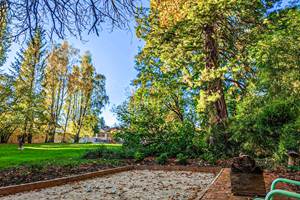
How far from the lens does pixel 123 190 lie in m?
6.30

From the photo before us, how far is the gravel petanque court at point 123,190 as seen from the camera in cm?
549

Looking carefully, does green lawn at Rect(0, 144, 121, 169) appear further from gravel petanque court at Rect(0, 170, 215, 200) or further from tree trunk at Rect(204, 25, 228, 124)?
tree trunk at Rect(204, 25, 228, 124)

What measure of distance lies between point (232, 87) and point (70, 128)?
28.3 metres

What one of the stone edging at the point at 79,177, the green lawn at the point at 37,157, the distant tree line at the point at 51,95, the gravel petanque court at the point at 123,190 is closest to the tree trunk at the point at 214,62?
the stone edging at the point at 79,177

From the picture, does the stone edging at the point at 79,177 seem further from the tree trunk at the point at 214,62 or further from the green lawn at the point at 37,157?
the tree trunk at the point at 214,62

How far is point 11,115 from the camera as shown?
1638cm

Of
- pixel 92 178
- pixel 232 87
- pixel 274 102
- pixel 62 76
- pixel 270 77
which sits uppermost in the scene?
pixel 62 76

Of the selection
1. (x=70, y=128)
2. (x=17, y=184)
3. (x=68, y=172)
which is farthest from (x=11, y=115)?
(x=70, y=128)

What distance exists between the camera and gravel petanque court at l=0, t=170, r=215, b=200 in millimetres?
5486

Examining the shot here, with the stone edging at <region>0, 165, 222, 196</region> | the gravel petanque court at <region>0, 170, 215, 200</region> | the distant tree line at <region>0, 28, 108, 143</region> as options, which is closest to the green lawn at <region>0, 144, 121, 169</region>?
the stone edging at <region>0, 165, 222, 196</region>

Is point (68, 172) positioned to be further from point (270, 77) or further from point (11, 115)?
point (11, 115)

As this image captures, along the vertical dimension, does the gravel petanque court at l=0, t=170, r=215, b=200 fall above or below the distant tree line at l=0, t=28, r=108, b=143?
below

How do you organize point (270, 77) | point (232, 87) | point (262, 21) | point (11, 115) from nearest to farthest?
point (270, 77), point (262, 21), point (232, 87), point (11, 115)

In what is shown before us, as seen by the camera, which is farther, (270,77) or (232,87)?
(232,87)
